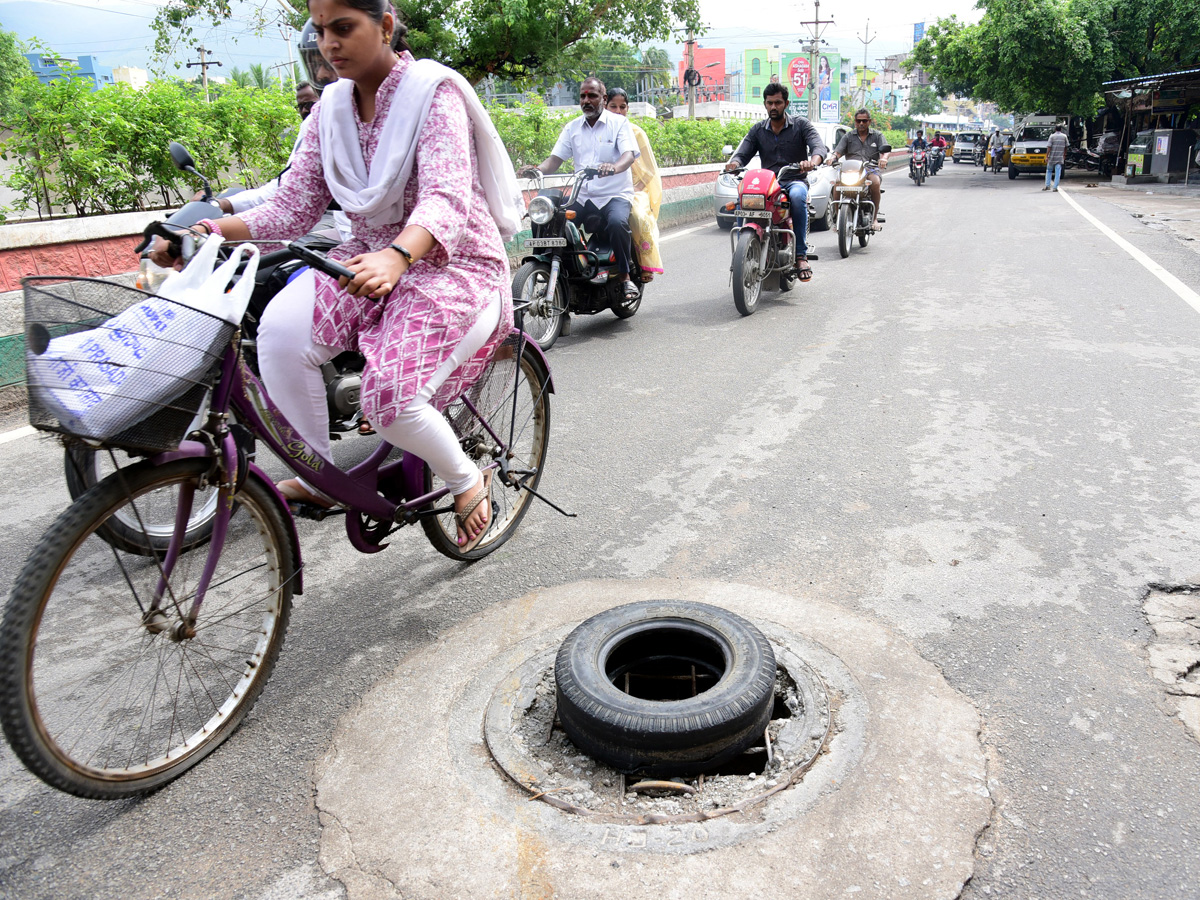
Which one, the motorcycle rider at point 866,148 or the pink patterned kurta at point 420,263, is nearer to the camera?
the pink patterned kurta at point 420,263

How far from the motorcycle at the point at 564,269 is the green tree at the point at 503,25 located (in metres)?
10.1

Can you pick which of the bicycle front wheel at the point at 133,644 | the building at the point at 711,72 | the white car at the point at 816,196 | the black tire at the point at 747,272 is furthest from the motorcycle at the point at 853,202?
the building at the point at 711,72

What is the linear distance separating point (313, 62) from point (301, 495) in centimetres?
248

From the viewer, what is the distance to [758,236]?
803cm

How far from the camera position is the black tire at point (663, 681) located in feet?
7.19

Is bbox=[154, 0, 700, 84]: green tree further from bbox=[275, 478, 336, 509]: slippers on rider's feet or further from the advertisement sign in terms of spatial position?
the advertisement sign

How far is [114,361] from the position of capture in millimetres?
1863

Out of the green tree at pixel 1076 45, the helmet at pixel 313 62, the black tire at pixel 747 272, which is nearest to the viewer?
the helmet at pixel 313 62

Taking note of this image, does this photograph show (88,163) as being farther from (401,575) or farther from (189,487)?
(189,487)

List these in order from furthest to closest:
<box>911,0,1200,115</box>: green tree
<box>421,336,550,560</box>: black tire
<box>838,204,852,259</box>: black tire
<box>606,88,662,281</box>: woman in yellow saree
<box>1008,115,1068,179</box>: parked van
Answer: <box>1008,115,1068,179</box>: parked van, <box>911,0,1200,115</box>: green tree, <box>838,204,852,259</box>: black tire, <box>606,88,662,281</box>: woman in yellow saree, <box>421,336,550,560</box>: black tire

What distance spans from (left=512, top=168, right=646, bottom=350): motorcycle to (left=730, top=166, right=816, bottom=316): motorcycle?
37.2 inches

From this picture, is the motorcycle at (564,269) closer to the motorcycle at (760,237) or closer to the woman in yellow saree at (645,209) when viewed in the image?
the woman in yellow saree at (645,209)

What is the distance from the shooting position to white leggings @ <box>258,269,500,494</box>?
247cm

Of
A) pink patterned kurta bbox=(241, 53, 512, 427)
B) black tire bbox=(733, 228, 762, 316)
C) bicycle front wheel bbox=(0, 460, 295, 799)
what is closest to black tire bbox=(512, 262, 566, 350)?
black tire bbox=(733, 228, 762, 316)
